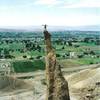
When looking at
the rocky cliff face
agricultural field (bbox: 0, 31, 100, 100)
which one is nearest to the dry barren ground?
agricultural field (bbox: 0, 31, 100, 100)

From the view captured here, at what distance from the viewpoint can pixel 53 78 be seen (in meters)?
6.32

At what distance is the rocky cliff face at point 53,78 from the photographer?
20.6 ft

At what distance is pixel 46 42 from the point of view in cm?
628

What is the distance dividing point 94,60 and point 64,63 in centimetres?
522

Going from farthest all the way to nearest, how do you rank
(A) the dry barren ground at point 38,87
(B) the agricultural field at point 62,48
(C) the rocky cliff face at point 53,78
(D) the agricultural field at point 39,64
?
(B) the agricultural field at point 62,48, (D) the agricultural field at point 39,64, (A) the dry barren ground at point 38,87, (C) the rocky cliff face at point 53,78

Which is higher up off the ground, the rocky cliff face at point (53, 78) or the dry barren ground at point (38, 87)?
the rocky cliff face at point (53, 78)

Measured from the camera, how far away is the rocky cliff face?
247 inches

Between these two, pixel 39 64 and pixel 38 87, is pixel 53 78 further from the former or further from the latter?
pixel 39 64

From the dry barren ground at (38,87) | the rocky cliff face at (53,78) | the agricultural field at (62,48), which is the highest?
the rocky cliff face at (53,78)

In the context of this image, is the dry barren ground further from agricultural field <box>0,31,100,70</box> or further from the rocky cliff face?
the rocky cliff face

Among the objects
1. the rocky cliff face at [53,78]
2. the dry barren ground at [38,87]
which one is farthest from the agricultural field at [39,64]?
the rocky cliff face at [53,78]

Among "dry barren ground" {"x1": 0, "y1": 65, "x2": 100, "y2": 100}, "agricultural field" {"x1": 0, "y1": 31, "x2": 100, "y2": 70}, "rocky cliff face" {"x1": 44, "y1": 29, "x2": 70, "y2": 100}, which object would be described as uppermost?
"rocky cliff face" {"x1": 44, "y1": 29, "x2": 70, "y2": 100}

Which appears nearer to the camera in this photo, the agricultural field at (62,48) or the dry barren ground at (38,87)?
the dry barren ground at (38,87)

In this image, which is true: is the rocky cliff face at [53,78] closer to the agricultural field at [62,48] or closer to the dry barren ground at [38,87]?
the dry barren ground at [38,87]
